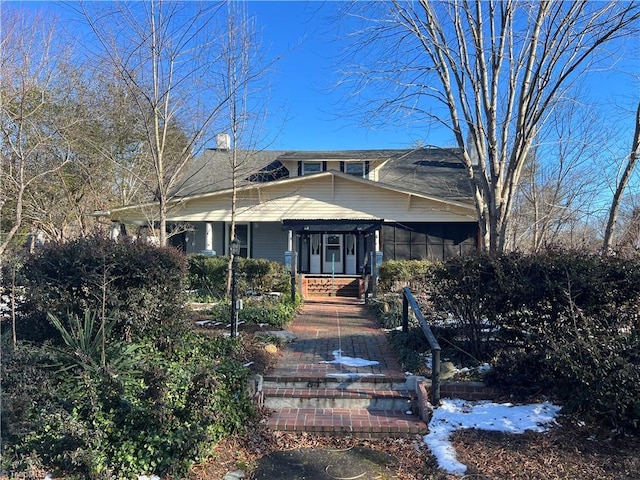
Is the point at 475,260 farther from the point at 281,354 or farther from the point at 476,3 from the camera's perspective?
the point at 476,3

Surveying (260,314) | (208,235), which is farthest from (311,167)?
(260,314)

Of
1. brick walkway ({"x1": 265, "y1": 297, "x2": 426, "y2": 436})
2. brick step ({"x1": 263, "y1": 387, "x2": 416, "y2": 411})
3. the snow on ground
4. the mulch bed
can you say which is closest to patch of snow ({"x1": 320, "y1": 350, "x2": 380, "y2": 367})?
brick walkway ({"x1": 265, "y1": 297, "x2": 426, "y2": 436})

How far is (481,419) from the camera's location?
4766mm

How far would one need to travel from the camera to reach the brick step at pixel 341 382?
5629mm

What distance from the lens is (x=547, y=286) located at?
5.27 m

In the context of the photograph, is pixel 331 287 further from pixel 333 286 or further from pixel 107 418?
pixel 107 418

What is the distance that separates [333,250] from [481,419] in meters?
14.8

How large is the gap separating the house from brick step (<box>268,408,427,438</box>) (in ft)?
35.9

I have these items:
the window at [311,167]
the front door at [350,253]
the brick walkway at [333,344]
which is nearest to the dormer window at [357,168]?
the window at [311,167]

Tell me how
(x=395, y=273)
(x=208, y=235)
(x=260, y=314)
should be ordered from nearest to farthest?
(x=260, y=314) < (x=395, y=273) < (x=208, y=235)

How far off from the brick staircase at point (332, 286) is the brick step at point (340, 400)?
10.0 m

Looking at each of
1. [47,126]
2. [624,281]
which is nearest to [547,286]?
[624,281]

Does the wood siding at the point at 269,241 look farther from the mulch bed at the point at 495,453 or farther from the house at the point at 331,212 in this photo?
the mulch bed at the point at 495,453

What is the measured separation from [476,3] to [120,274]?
22.4ft
